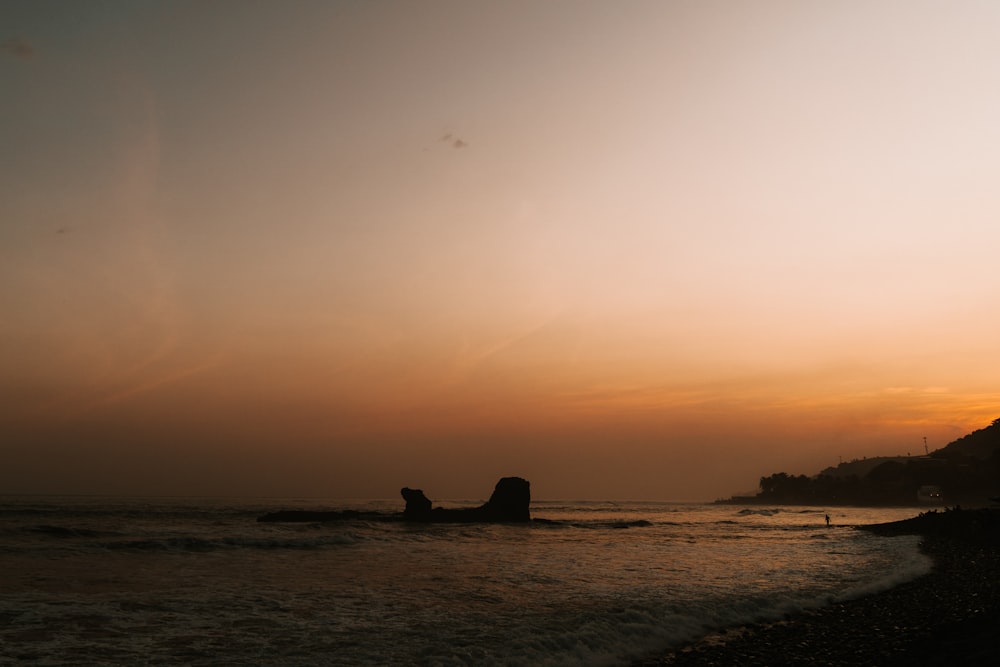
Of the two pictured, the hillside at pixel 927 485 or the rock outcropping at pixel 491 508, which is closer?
the rock outcropping at pixel 491 508

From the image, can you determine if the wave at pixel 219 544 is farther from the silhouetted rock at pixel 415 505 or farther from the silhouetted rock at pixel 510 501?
the silhouetted rock at pixel 510 501

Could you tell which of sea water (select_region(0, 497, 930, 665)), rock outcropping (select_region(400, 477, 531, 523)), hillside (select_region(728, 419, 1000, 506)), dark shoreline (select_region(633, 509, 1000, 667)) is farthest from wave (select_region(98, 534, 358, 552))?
hillside (select_region(728, 419, 1000, 506))

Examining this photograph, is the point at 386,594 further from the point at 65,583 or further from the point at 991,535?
the point at 991,535

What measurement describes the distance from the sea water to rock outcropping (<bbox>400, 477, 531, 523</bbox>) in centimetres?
3654

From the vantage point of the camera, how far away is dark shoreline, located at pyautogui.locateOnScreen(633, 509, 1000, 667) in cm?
1226

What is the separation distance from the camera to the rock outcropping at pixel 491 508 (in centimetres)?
7500

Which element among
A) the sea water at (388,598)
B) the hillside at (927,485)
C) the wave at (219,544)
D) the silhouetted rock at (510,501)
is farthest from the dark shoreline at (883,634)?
the hillside at (927,485)

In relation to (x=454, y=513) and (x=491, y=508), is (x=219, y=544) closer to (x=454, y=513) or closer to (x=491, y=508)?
(x=454, y=513)

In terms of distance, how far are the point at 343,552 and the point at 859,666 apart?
30.3 metres

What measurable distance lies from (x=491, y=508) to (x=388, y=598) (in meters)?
60.2

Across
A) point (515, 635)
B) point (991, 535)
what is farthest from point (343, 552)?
point (991, 535)

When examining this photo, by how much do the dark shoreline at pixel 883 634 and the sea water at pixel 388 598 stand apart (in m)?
1.06

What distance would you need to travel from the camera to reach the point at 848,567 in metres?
29.8

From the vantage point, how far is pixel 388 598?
66.7ft
